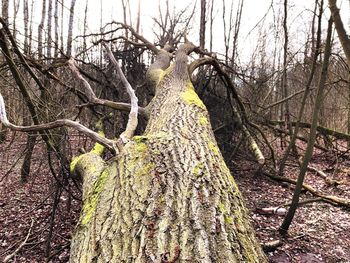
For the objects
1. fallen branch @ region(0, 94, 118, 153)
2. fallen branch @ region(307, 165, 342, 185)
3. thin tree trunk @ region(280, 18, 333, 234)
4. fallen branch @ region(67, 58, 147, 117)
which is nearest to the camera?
fallen branch @ region(0, 94, 118, 153)

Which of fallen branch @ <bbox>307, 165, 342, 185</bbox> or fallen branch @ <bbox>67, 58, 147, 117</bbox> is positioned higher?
fallen branch @ <bbox>67, 58, 147, 117</bbox>

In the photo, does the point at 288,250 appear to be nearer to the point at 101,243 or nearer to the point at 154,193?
the point at 154,193

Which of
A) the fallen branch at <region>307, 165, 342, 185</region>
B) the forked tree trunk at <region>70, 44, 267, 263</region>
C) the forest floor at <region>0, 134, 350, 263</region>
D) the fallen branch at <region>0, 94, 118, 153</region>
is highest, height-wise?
the fallen branch at <region>0, 94, 118, 153</region>

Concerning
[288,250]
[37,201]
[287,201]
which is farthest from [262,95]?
[37,201]

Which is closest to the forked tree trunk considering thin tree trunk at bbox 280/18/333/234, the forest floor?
thin tree trunk at bbox 280/18/333/234

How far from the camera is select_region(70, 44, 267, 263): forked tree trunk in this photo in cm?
140

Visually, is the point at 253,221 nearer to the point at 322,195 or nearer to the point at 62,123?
the point at 322,195

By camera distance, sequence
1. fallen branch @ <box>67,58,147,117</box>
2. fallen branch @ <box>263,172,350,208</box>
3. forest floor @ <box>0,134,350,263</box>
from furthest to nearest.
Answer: fallen branch @ <box>263,172,350,208</box> → fallen branch @ <box>67,58,147,117</box> → forest floor @ <box>0,134,350,263</box>

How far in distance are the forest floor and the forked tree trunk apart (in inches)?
56.2

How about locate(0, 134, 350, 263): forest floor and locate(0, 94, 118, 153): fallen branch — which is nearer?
locate(0, 94, 118, 153): fallen branch

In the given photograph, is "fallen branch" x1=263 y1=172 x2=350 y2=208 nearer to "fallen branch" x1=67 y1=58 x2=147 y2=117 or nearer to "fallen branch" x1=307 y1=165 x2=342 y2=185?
"fallen branch" x1=307 y1=165 x2=342 y2=185

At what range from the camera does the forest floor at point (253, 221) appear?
3.36 meters

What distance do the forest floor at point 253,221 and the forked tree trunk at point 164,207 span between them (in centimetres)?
143

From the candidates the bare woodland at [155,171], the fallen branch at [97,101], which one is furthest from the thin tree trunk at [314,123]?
the fallen branch at [97,101]
